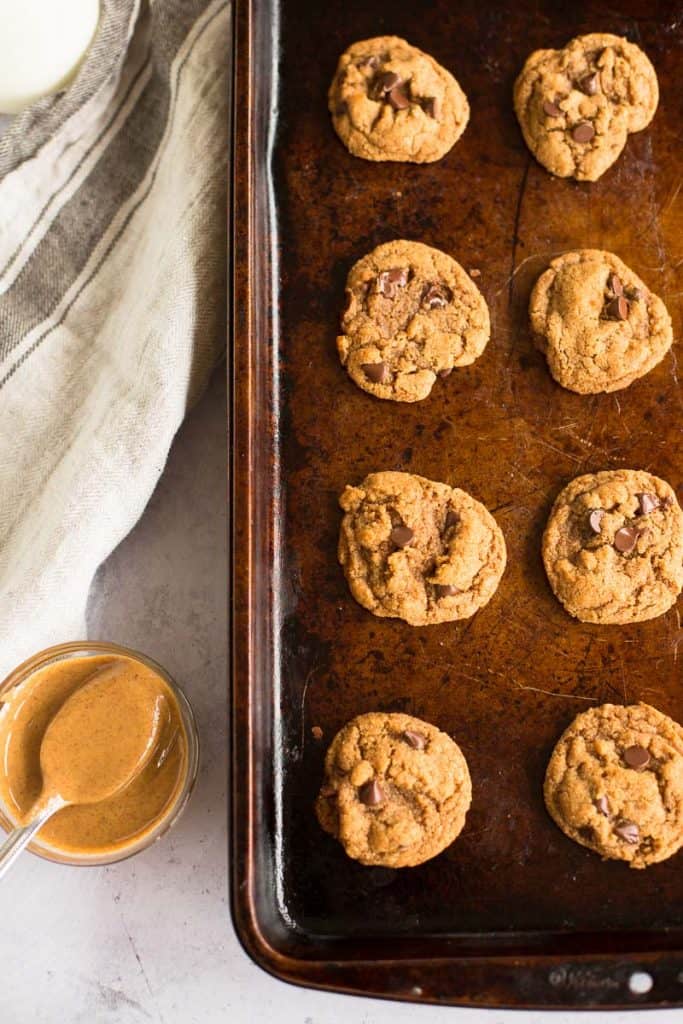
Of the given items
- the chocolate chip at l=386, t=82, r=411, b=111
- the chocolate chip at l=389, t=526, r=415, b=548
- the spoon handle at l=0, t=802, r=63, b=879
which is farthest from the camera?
the chocolate chip at l=386, t=82, r=411, b=111

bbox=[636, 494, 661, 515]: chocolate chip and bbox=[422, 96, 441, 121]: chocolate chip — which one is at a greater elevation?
bbox=[422, 96, 441, 121]: chocolate chip

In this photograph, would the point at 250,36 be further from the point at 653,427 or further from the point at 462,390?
the point at 653,427

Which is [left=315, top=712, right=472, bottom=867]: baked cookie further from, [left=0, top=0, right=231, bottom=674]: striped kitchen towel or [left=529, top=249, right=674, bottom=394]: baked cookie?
[left=529, top=249, right=674, bottom=394]: baked cookie

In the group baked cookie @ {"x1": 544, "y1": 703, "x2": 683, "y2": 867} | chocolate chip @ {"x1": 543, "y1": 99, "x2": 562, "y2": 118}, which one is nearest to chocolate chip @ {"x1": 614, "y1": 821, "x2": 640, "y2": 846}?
baked cookie @ {"x1": 544, "y1": 703, "x2": 683, "y2": 867}

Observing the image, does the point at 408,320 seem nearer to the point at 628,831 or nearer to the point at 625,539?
the point at 625,539

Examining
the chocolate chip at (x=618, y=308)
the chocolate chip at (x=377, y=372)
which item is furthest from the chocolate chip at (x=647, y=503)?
the chocolate chip at (x=377, y=372)

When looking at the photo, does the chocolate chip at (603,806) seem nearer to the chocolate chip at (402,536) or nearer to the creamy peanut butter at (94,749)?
the chocolate chip at (402,536)
